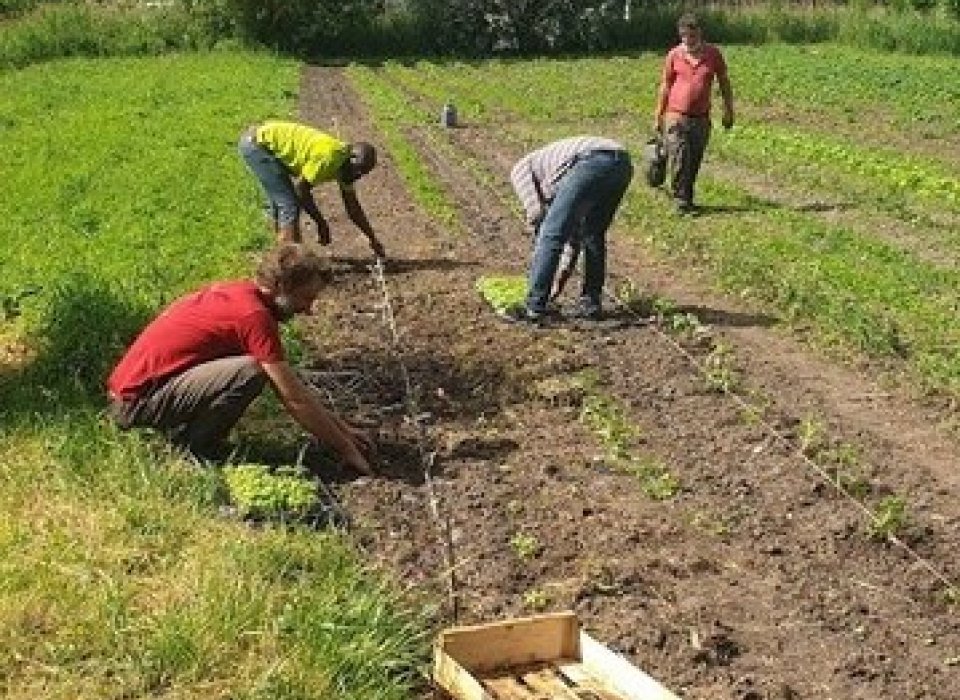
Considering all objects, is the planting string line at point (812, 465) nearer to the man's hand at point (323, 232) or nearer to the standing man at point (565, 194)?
the standing man at point (565, 194)

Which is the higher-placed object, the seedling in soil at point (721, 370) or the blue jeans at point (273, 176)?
the blue jeans at point (273, 176)

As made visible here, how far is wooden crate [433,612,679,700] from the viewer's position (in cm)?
471

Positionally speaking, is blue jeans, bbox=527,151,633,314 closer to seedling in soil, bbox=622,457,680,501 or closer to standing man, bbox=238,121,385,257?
standing man, bbox=238,121,385,257

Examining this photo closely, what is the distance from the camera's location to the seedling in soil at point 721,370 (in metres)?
8.32

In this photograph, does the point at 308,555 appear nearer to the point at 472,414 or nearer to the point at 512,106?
the point at 472,414

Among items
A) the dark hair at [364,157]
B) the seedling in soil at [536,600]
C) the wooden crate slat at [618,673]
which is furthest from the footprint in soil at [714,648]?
the dark hair at [364,157]

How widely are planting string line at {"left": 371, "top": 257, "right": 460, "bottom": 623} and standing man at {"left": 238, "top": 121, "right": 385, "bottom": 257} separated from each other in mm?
789

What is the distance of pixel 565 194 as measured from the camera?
910 centimetres

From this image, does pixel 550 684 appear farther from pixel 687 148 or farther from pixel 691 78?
pixel 691 78

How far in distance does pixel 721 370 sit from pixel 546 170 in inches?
68.7

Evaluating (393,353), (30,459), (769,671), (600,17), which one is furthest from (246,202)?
(600,17)

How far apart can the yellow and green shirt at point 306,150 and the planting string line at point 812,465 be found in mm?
2284

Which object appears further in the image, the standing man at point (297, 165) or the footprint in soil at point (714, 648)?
the standing man at point (297, 165)

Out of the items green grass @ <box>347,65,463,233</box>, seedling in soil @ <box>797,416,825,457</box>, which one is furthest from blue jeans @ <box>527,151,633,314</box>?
green grass @ <box>347,65,463,233</box>
